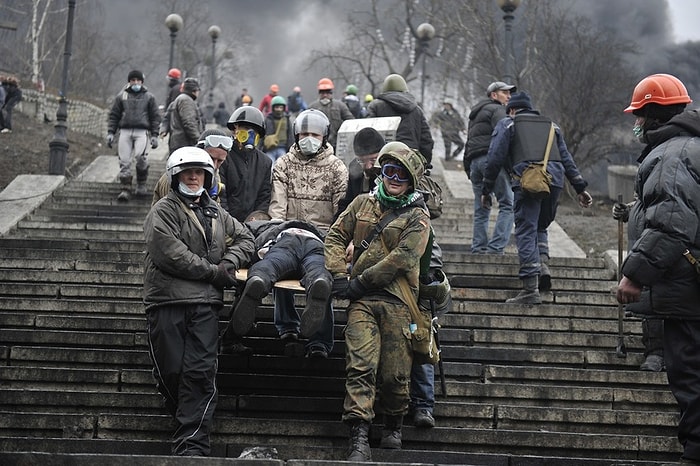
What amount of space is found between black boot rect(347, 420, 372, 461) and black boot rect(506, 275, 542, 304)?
3369 mm

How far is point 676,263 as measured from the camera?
5.48 m

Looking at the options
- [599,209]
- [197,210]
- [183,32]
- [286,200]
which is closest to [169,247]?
[197,210]

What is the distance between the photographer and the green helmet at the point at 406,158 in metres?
6.36

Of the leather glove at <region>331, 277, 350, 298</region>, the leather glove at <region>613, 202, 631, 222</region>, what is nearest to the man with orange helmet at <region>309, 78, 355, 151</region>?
the leather glove at <region>613, 202, 631, 222</region>

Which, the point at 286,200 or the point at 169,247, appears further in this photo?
the point at 286,200

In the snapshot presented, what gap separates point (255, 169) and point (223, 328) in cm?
152

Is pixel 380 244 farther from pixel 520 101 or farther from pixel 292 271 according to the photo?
pixel 520 101

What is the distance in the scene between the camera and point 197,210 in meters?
6.54

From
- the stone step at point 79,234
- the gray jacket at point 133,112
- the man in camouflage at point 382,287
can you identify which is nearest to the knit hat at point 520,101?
the man in camouflage at point 382,287

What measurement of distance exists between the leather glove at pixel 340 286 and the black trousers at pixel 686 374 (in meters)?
2.09

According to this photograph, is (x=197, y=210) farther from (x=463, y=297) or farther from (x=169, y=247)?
(x=463, y=297)

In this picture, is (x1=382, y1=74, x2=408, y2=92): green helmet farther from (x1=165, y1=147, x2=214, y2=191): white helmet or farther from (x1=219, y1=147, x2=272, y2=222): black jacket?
(x1=165, y1=147, x2=214, y2=191): white helmet

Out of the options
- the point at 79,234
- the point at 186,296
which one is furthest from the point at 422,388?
the point at 79,234

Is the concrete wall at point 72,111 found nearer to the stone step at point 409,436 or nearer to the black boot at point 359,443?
the stone step at point 409,436
